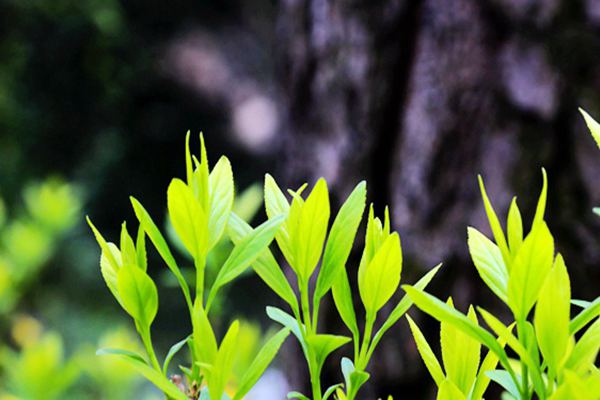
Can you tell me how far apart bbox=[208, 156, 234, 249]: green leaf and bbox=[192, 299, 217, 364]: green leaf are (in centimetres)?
2

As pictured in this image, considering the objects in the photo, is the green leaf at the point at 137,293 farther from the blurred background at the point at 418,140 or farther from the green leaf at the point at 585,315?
the blurred background at the point at 418,140

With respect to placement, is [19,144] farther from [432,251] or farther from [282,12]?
[432,251]

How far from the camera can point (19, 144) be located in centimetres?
263

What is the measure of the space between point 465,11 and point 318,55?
0.21 meters

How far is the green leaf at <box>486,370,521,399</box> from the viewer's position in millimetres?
223

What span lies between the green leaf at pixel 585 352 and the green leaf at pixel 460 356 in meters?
0.03

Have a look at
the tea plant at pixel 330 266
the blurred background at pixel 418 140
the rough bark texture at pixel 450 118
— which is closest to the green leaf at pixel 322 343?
the tea plant at pixel 330 266

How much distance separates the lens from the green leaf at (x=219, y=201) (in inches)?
9.5

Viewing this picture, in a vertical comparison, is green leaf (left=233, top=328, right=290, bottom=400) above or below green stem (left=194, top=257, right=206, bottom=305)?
below

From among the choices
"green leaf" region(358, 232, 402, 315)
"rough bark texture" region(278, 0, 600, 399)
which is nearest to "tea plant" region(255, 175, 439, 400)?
"green leaf" region(358, 232, 402, 315)

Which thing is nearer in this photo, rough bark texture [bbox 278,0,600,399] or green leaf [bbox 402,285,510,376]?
green leaf [bbox 402,285,510,376]

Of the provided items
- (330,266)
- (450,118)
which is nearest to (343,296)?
(330,266)

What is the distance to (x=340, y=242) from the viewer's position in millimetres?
237

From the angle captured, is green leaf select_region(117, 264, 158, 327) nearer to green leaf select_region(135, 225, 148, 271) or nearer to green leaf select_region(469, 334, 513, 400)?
green leaf select_region(135, 225, 148, 271)
